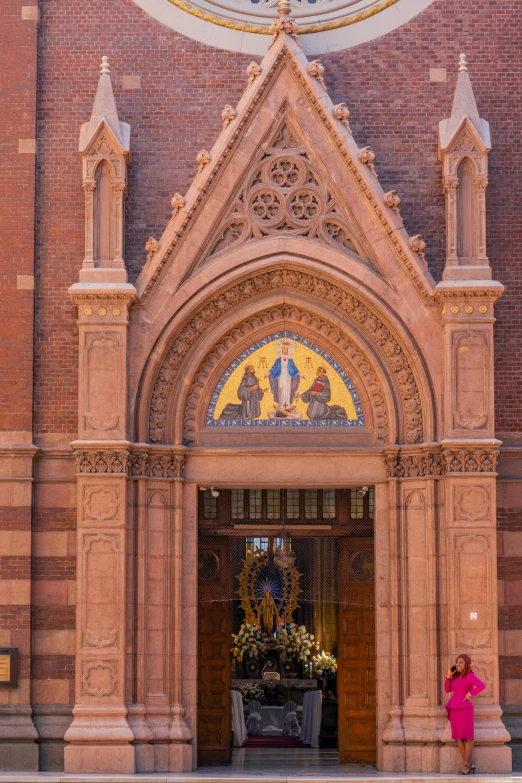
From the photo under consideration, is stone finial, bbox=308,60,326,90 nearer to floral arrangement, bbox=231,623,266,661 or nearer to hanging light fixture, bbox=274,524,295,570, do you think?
hanging light fixture, bbox=274,524,295,570

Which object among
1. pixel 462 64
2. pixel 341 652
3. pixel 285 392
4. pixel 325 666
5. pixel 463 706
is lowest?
pixel 463 706

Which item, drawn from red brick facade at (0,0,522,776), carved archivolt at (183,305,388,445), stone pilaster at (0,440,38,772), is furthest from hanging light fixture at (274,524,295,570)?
stone pilaster at (0,440,38,772)

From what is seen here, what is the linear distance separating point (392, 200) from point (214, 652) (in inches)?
247

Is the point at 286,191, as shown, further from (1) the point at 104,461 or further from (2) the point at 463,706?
(2) the point at 463,706

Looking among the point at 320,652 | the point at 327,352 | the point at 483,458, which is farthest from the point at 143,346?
the point at 320,652

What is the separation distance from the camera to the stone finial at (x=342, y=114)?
829 inches

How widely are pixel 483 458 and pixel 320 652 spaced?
10075 millimetres

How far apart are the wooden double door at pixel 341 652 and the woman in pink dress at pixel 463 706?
2.12 m

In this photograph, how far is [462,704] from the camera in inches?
773

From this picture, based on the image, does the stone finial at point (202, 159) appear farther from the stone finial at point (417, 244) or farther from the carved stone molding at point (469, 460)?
the carved stone molding at point (469, 460)

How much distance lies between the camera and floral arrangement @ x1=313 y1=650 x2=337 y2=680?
92.5ft

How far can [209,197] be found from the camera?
832 inches

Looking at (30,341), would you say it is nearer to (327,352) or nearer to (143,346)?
(143,346)

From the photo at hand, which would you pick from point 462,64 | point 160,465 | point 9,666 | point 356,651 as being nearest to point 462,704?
point 356,651
